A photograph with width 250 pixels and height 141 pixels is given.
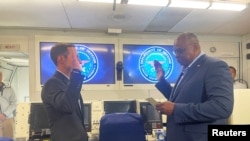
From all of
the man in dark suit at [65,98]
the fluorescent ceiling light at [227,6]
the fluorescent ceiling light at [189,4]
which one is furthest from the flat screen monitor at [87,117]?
the fluorescent ceiling light at [227,6]

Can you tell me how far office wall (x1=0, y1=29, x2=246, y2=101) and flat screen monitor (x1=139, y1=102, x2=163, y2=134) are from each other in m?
1.20

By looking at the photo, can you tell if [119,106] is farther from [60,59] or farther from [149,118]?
[60,59]

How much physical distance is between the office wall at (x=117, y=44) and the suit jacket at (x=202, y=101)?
2534mm

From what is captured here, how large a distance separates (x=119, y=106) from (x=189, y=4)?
1.46 m

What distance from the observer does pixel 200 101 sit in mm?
1518

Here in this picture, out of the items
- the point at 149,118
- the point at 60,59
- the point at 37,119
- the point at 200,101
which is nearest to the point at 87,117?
the point at 37,119

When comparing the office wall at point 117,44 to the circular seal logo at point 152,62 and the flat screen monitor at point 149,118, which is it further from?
the flat screen monitor at point 149,118

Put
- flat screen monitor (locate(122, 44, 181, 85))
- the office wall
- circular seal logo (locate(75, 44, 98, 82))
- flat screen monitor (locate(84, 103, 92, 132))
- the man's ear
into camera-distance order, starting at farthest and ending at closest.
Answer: flat screen monitor (locate(122, 44, 181, 85))
circular seal logo (locate(75, 44, 98, 82))
the office wall
flat screen monitor (locate(84, 103, 92, 132))
the man's ear

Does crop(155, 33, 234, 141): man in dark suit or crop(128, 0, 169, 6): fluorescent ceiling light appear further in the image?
crop(128, 0, 169, 6): fluorescent ceiling light

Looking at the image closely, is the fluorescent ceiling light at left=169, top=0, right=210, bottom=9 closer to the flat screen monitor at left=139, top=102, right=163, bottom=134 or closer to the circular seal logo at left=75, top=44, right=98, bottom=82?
the flat screen monitor at left=139, top=102, right=163, bottom=134

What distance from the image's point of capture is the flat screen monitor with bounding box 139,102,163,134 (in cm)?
284

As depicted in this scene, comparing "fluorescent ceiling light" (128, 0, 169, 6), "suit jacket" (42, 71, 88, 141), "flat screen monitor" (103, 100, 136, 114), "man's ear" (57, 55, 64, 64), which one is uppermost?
"fluorescent ceiling light" (128, 0, 169, 6)

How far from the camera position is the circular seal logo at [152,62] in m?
4.20

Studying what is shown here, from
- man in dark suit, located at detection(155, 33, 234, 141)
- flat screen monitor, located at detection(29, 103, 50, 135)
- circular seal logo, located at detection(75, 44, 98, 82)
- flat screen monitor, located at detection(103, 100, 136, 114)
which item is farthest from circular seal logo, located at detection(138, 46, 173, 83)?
man in dark suit, located at detection(155, 33, 234, 141)
